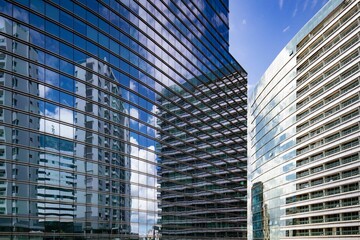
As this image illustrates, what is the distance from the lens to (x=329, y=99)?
61.2 m

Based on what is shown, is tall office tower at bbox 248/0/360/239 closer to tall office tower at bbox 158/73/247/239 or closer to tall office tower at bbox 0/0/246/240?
tall office tower at bbox 158/73/247/239

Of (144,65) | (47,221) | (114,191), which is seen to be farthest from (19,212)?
(144,65)

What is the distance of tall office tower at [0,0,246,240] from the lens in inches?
1603

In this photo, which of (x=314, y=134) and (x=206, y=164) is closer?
(x=314, y=134)

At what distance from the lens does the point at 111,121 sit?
173ft

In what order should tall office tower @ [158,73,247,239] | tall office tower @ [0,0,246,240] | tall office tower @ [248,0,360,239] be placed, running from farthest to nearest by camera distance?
tall office tower @ [158,73,247,239], tall office tower @ [248,0,360,239], tall office tower @ [0,0,246,240]

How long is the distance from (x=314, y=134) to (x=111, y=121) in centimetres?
3233

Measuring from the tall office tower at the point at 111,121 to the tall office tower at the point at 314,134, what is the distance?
12.4m

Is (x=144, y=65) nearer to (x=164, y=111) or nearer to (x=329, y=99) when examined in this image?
(x=164, y=111)

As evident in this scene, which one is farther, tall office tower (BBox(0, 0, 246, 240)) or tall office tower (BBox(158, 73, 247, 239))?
tall office tower (BBox(158, 73, 247, 239))

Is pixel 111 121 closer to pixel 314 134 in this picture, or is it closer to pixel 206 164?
pixel 206 164


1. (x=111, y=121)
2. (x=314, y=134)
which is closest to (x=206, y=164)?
(x=314, y=134)

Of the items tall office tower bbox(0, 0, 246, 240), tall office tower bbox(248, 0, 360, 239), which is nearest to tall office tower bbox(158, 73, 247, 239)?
tall office tower bbox(0, 0, 246, 240)

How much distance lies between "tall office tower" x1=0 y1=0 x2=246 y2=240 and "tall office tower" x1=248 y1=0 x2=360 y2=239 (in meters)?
12.4
